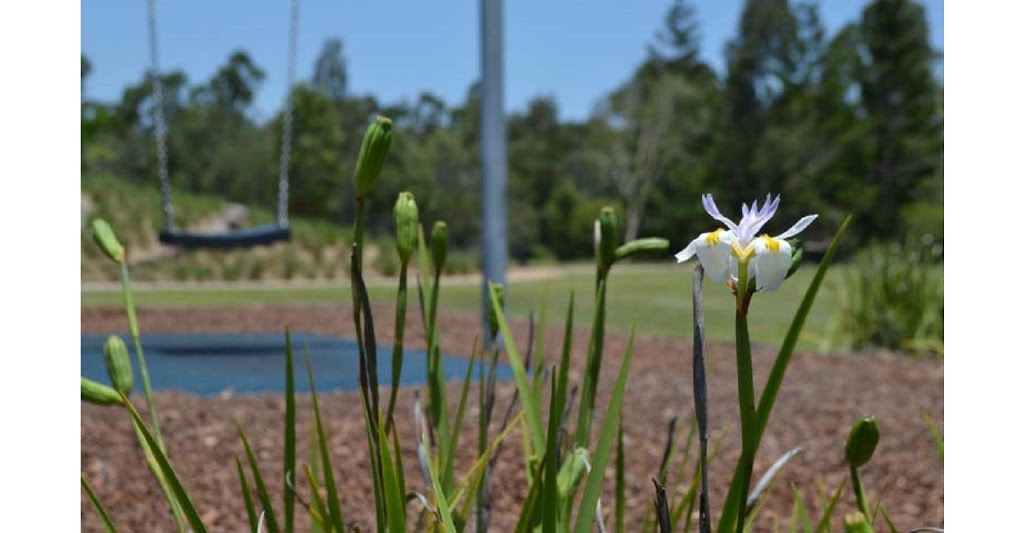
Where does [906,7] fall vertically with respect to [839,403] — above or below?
above

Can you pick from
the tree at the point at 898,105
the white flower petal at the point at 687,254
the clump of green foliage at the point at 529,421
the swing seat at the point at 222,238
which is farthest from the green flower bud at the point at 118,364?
the tree at the point at 898,105

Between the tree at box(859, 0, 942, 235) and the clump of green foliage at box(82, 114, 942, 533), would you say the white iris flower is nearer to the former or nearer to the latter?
the clump of green foliage at box(82, 114, 942, 533)

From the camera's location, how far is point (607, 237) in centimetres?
79

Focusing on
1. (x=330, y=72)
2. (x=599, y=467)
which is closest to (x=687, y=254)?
(x=599, y=467)

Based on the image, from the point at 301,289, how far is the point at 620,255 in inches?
329

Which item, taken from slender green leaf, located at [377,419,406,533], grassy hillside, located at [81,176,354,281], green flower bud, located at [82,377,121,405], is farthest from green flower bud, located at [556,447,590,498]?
Result: grassy hillside, located at [81,176,354,281]

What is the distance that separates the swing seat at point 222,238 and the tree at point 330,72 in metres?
8.69

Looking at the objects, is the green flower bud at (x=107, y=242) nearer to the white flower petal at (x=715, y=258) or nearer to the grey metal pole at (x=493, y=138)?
the white flower petal at (x=715, y=258)

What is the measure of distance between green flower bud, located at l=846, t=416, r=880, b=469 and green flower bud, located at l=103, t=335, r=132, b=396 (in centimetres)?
55

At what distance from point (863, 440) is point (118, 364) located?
1.85ft
